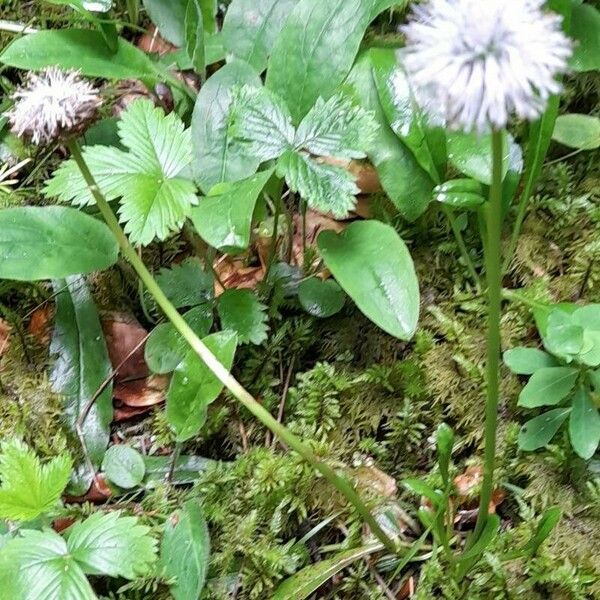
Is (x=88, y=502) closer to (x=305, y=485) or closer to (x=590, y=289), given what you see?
(x=305, y=485)

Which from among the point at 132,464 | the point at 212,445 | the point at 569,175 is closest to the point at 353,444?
the point at 212,445

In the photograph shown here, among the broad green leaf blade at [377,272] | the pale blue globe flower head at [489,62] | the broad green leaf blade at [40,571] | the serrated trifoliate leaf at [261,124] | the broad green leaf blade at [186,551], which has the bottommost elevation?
the broad green leaf blade at [186,551]

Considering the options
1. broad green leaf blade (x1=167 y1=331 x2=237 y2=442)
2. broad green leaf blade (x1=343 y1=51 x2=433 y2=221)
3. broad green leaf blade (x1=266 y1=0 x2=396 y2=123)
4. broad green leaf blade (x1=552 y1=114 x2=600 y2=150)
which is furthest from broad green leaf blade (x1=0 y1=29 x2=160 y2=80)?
broad green leaf blade (x1=552 y1=114 x2=600 y2=150)

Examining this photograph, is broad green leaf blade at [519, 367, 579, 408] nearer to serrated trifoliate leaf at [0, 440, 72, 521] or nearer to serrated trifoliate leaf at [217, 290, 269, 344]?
serrated trifoliate leaf at [217, 290, 269, 344]

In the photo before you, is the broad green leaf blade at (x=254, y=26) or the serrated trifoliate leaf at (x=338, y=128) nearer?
the serrated trifoliate leaf at (x=338, y=128)

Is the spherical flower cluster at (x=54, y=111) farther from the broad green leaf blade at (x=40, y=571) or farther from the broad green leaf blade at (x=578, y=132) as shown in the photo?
the broad green leaf blade at (x=578, y=132)

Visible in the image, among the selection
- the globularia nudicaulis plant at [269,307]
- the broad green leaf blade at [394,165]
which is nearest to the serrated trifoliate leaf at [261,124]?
the globularia nudicaulis plant at [269,307]

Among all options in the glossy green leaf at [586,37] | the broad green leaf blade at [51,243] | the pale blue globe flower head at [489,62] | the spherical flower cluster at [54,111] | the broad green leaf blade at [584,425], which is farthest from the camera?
the glossy green leaf at [586,37]
